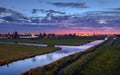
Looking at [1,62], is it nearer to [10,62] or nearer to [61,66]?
[10,62]

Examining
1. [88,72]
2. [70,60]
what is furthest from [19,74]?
[70,60]

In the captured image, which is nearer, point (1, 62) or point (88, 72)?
point (88, 72)

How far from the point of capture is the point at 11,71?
33688 mm

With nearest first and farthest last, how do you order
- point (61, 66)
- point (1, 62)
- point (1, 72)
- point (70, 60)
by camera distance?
point (1, 72), point (61, 66), point (1, 62), point (70, 60)

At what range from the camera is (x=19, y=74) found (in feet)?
102

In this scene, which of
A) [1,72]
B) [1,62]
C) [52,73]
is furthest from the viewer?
[1,62]

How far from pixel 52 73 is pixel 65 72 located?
1.61m

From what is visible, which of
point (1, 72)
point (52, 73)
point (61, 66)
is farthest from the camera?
point (61, 66)

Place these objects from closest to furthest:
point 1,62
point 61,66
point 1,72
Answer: point 1,72
point 61,66
point 1,62

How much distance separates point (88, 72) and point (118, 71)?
11.9ft

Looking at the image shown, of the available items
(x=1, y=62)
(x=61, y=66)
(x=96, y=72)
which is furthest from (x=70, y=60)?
(x=96, y=72)

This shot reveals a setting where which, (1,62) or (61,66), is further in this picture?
(1,62)

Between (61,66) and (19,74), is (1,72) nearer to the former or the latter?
(19,74)

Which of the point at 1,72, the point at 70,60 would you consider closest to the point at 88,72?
the point at 1,72
